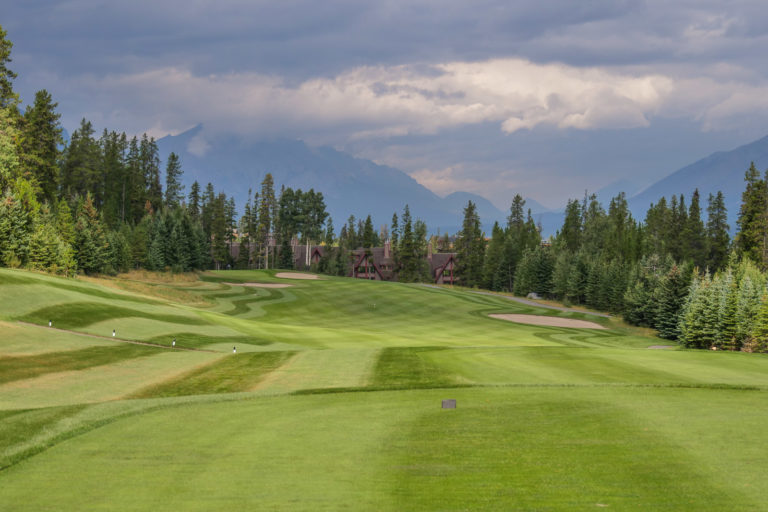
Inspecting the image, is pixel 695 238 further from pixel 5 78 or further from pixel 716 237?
pixel 5 78

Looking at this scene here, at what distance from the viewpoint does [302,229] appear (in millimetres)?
141250

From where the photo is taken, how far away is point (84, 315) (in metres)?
32.6

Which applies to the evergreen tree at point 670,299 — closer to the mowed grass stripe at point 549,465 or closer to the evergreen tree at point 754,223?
the evergreen tree at point 754,223

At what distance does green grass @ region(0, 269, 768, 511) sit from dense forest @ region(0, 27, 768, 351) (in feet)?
89.6

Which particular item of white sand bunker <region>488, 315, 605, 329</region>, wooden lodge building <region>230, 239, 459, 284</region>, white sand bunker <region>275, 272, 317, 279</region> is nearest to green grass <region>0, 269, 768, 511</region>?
white sand bunker <region>488, 315, 605, 329</region>

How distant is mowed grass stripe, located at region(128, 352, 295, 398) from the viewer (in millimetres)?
18828

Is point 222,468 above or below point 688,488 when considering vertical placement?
below

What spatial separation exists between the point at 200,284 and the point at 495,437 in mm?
69725

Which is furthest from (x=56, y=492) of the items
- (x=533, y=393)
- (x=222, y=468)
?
(x=533, y=393)

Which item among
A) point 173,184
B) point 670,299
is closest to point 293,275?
point 670,299

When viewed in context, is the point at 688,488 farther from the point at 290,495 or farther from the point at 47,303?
the point at 47,303

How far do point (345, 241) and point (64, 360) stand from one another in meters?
143

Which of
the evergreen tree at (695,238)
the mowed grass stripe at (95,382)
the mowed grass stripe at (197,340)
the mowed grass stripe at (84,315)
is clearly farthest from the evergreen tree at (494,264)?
the mowed grass stripe at (95,382)

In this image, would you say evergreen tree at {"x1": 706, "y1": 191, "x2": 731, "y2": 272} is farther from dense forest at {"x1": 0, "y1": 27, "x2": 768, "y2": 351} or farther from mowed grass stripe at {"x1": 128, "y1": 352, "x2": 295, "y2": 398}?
mowed grass stripe at {"x1": 128, "y1": 352, "x2": 295, "y2": 398}
